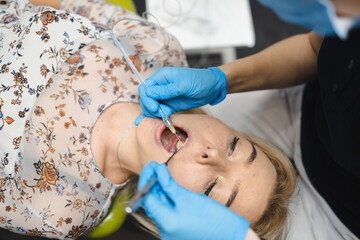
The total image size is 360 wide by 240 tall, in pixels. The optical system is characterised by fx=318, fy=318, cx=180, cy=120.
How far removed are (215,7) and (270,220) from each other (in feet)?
5.53

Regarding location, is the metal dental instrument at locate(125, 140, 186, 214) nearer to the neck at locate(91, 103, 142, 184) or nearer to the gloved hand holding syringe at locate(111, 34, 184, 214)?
the gloved hand holding syringe at locate(111, 34, 184, 214)

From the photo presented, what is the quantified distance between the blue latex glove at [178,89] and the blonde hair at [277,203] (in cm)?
36

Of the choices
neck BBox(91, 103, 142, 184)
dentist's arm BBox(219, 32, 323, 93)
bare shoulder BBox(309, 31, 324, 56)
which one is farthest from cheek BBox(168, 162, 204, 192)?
bare shoulder BBox(309, 31, 324, 56)

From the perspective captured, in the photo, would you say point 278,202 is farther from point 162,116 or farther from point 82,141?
point 82,141

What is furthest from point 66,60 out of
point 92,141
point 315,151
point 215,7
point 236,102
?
point 215,7

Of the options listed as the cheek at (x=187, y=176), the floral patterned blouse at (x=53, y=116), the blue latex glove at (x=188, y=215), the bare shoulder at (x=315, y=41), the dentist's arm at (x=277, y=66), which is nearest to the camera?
the blue latex glove at (x=188, y=215)

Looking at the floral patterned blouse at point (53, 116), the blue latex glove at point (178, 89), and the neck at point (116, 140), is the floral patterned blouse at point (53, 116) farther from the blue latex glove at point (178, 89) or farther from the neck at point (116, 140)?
the blue latex glove at point (178, 89)

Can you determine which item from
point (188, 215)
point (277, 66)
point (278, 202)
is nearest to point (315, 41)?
point (277, 66)

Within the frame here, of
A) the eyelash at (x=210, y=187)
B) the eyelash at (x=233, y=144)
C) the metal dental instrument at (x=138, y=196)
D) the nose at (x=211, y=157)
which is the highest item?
the metal dental instrument at (x=138, y=196)

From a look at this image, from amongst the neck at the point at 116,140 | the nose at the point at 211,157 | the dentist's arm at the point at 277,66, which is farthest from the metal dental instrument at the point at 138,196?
the dentist's arm at the point at 277,66

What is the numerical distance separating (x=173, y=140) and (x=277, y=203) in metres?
0.51

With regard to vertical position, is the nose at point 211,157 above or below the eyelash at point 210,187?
above

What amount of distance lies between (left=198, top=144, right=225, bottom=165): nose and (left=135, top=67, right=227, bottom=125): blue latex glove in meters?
0.24

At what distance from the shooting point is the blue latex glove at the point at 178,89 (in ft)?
4.20
